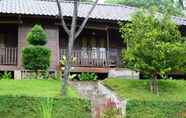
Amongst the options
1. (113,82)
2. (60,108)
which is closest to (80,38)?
(113,82)

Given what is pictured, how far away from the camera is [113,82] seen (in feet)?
65.5

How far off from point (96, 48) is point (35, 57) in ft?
17.7

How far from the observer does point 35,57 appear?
2214 centimetres

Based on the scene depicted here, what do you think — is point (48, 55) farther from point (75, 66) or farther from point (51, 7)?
point (51, 7)

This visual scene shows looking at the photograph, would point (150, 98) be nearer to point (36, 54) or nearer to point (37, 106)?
point (37, 106)

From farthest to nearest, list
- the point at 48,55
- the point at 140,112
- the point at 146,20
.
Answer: the point at 48,55 → the point at 146,20 → the point at 140,112

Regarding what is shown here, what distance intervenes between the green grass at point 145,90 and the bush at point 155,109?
21.1 inches

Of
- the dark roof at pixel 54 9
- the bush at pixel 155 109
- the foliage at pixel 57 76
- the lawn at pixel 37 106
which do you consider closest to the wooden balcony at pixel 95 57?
the dark roof at pixel 54 9

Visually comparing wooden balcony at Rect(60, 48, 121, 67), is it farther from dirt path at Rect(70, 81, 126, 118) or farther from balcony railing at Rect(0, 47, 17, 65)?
dirt path at Rect(70, 81, 126, 118)

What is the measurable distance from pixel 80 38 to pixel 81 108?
12114mm

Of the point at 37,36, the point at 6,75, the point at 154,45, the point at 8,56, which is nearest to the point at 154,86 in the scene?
the point at 154,45

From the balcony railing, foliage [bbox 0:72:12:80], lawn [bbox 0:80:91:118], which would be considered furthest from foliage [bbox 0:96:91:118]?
the balcony railing

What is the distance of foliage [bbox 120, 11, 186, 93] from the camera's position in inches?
746

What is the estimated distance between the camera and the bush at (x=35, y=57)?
2202 cm
